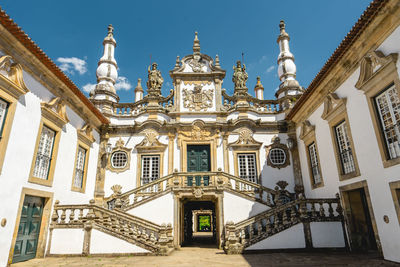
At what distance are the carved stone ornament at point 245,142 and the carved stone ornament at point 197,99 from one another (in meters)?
2.27

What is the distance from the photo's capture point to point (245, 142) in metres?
12.6

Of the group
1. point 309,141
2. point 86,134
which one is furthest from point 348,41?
point 86,134

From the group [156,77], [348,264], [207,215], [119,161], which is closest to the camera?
[348,264]

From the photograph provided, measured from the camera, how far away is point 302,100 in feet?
35.3

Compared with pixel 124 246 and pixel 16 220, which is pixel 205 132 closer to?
pixel 124 246

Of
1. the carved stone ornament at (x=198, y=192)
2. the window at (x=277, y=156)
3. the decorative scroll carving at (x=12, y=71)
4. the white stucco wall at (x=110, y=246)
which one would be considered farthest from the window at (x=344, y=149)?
the decorative scroll carving at (x=12, y=71)

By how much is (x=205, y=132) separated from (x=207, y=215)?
1527 centimetres

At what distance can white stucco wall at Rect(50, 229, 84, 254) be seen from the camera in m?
8.16

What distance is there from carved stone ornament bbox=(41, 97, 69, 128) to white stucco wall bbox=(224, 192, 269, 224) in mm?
6582

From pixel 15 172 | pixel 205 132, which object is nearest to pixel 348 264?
pixel 205 132

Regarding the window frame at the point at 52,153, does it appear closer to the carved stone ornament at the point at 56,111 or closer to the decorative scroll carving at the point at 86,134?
the carved stone ornament at the point at 56,111

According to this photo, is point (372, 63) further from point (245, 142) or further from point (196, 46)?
point (196, 46)

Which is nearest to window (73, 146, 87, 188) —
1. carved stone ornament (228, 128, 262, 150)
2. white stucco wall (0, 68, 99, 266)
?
white stucco wall (0, 68, 99, 266)

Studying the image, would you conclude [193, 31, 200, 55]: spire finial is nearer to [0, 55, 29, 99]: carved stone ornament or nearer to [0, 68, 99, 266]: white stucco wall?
[0, 68, 99, 266]: white stucco wall
